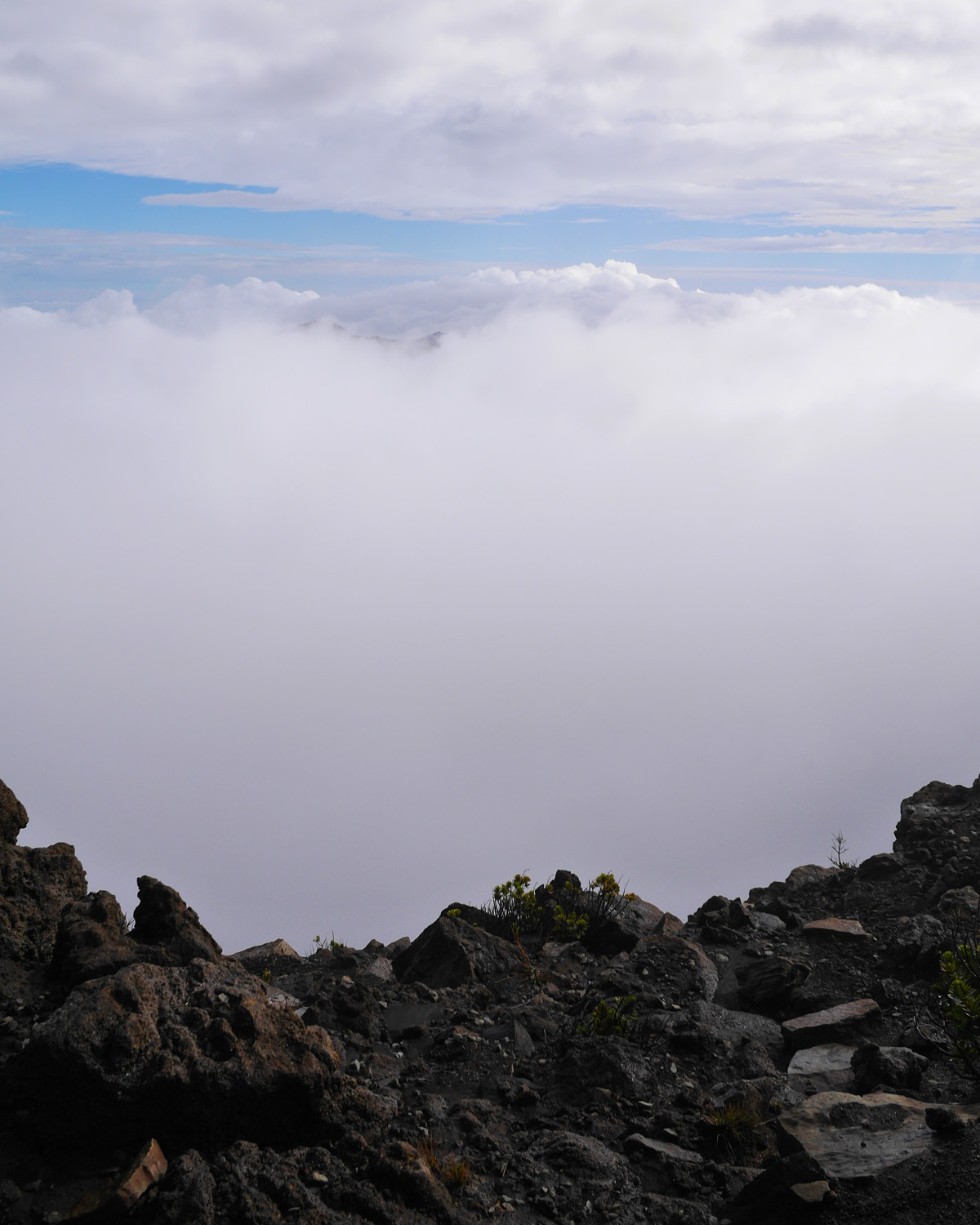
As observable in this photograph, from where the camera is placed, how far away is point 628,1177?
5688 mm

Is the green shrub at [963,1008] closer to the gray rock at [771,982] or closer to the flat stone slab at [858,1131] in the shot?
the flat stone slab at [858,1131]

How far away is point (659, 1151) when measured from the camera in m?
5.93

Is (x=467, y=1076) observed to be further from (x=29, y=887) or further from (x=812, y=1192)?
(x=29, y=887)

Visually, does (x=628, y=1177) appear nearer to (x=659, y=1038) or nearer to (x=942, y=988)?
(x=659, y=1038)

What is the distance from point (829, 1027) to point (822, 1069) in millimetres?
540

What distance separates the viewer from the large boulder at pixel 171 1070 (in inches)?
204

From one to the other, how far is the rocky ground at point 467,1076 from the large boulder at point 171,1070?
0.01 m

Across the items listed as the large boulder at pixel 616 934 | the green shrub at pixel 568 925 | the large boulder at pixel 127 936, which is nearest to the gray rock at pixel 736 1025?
the large boulder at pixel 616 934

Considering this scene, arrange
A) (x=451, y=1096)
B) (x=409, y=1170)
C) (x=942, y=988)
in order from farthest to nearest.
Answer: (x=942, y=988), (x=451, y=1096), (x=409, y=1170)

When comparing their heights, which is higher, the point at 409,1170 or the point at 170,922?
the point at 170,922

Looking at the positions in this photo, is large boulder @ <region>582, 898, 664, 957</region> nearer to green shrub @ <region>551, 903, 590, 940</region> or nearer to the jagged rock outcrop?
green shrub @ <region>551, 903, 590, 940</region>

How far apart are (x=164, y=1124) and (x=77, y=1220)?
27.7 inches

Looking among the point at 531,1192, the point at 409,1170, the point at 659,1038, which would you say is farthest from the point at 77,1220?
the point at 659,1038

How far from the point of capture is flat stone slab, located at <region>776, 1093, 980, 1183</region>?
209 inches
